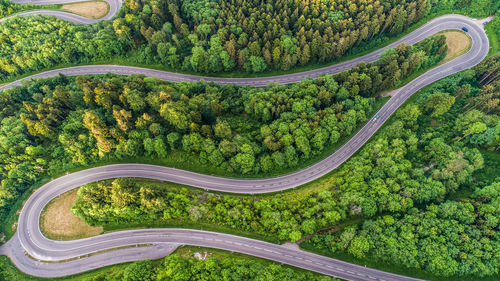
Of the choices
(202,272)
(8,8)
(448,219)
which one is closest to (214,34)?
(202,272)

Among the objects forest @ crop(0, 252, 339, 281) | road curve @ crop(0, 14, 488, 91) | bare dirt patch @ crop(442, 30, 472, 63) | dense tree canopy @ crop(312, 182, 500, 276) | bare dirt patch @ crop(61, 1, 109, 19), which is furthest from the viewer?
bare dirt patch @ crop(61, 1, 109, 19)

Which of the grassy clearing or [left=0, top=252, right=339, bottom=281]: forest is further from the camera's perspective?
the grassy clearing

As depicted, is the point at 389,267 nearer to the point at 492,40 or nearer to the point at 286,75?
the point at 286,75

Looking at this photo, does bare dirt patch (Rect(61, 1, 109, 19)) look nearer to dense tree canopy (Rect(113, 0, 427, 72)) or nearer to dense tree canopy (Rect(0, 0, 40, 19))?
dense tree canopy (Rect(0, 0, 40, 19))

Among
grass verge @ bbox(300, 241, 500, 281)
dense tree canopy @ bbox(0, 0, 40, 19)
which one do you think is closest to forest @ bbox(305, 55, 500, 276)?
grass verge @ bbox(300, 241, 500, 281)

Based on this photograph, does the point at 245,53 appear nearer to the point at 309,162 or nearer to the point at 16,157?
the point at 309,162

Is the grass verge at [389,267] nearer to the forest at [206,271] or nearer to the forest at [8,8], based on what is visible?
the forest at [206,271]

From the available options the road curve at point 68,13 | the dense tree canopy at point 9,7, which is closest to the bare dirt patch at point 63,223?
the road curve at point 68,13
